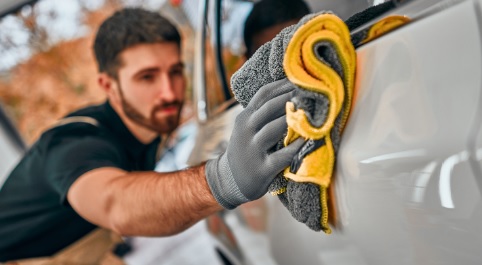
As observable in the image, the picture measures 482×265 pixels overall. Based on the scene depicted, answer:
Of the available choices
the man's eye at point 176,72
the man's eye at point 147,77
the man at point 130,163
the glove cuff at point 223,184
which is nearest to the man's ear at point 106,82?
Answer: the man at point 130,163

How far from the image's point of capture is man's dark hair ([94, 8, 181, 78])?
82.7 inches

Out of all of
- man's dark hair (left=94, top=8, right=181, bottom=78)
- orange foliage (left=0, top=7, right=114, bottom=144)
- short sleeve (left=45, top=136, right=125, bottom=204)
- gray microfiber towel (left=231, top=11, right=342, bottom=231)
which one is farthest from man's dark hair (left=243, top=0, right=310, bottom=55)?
orange foliage (left=0, top=7, right=114, bottom=144)

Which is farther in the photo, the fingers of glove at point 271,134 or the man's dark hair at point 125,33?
the man's dark hair at point 125,33

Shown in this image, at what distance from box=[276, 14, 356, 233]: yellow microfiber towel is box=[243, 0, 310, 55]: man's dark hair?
8.8 inches

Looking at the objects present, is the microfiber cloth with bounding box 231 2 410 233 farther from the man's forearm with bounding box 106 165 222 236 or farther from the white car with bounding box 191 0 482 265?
the man's forearm with bounding box 106 165 222 236

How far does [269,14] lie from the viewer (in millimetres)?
934

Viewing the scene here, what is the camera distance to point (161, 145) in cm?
235

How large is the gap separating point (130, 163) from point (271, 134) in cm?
141

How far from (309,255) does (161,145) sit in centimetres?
169

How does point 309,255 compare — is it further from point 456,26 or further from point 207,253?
point 207,253

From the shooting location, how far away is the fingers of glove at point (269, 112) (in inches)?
24.2

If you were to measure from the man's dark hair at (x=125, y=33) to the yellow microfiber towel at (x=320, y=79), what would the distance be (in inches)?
66.1

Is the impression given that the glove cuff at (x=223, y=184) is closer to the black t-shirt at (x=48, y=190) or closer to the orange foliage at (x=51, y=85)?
the black t-shirt at (x=48, y=190)

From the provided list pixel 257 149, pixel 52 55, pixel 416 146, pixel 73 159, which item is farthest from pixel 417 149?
pixel 52 55
